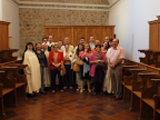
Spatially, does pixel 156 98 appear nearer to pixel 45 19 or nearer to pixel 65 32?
pixel 65 32

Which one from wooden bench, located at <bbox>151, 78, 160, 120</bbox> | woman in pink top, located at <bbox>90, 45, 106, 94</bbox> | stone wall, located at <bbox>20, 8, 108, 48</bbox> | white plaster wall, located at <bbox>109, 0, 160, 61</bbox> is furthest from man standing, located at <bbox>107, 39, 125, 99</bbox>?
stone wall, located at <bbox>20, 8, 108, 48</bbox>

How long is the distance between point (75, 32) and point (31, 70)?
3.74 meters

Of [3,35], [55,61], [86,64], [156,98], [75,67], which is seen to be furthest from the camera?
[75,67]

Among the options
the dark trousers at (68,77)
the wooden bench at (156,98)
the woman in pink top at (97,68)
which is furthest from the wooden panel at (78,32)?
the wooden bench at (156,98)

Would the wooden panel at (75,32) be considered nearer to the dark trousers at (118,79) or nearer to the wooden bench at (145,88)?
the dark trousers at (118,79)

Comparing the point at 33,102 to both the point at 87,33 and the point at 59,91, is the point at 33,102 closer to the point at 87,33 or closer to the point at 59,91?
the point at 59,91

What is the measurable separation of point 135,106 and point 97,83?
2.00 meters

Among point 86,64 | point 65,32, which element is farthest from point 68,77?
point 65,32

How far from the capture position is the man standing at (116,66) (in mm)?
7691

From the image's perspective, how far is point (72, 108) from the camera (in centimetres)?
658

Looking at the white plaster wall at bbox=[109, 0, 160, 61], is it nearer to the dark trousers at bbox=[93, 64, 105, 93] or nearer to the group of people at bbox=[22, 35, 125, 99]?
the group of people at bbox=[22, 35, 125, 99]

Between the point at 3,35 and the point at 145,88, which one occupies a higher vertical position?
the point at 3,35

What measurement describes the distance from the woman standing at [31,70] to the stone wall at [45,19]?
16.7 ft

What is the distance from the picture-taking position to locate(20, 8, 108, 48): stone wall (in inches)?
513
